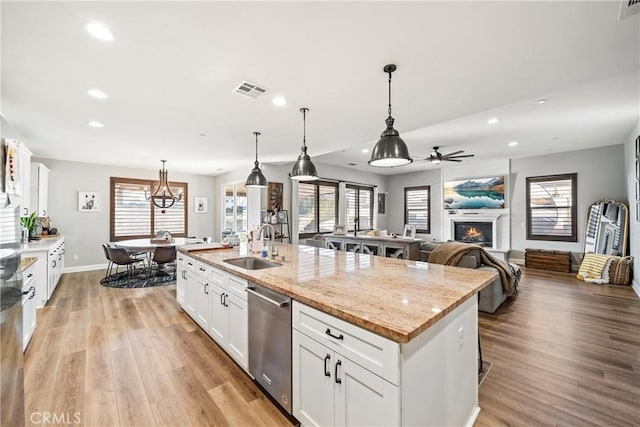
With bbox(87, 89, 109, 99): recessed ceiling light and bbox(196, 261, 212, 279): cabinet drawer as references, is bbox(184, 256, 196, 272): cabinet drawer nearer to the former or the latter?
bbox(196, 261, 212, 279): cabinet drawer

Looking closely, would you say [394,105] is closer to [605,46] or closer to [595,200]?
[605,46]

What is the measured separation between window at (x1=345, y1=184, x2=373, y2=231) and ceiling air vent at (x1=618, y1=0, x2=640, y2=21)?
22.8ft

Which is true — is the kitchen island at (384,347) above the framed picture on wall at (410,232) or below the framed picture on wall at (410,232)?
below

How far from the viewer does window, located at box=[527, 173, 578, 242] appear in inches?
253

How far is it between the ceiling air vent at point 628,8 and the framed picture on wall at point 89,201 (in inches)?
349

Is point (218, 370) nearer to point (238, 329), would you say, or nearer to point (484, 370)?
point (238, 329)

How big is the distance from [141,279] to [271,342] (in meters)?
5.04

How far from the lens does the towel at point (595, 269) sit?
5230mm

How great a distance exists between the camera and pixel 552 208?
6.71 metres

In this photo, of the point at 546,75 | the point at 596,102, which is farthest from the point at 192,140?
the point at 596,102

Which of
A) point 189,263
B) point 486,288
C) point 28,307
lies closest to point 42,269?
point 28,307

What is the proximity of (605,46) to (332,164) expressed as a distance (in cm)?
612

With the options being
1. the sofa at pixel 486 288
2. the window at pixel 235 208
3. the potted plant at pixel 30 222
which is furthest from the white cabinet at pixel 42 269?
the sofa at pixel 486 288

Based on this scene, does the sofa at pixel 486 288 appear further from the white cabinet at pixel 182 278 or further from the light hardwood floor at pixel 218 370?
the white cabinet at pixel 182 278
